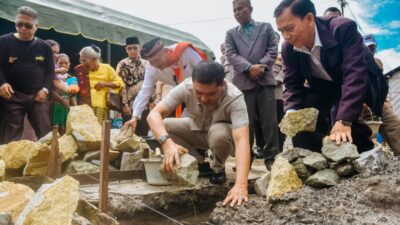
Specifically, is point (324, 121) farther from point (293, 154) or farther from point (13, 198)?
point (13, 198)

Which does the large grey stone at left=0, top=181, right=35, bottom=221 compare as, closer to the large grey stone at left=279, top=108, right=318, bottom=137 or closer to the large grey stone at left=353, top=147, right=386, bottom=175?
the large grey stone at left=279, top=108, right=318, bottom=137

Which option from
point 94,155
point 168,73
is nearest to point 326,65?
point 168,73

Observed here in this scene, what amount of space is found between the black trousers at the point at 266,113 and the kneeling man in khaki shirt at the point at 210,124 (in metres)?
0.49

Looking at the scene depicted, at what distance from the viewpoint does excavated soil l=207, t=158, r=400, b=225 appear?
218 centimetres

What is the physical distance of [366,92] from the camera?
3.07 m

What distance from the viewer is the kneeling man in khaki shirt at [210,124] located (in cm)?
283

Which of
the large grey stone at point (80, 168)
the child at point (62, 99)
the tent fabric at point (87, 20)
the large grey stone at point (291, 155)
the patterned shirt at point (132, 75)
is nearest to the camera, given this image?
the large grey stone at point (291, 155)

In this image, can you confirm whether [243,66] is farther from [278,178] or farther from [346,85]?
[278,178]

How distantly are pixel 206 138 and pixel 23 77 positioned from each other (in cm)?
205

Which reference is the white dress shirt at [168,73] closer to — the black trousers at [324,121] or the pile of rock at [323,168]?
the black trousers at [324,121]

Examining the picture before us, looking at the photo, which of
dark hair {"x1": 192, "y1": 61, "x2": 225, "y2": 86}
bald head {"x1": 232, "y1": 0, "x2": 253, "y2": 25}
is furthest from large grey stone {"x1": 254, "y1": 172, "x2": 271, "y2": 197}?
bald head {"x1": 232, "y1": 0, "x2": 253, "y2": 25}

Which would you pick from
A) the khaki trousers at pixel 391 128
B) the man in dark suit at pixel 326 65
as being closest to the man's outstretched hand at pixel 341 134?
the man in dark suit at pixel 326 65

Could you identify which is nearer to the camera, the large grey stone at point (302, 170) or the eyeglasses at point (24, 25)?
the large grey stone at point (302, 170)

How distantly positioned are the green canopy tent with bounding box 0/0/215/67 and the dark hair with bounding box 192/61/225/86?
14.1 ft
